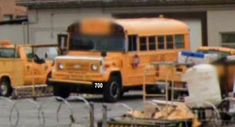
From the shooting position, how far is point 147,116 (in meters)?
13.9

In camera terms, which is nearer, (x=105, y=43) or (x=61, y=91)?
(x=105, y=43)

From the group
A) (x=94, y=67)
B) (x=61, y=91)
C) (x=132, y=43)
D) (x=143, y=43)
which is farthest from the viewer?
(x=143, y=43)

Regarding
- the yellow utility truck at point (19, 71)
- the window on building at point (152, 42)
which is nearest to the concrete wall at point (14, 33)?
the yellow utility truck at point (19, 71)

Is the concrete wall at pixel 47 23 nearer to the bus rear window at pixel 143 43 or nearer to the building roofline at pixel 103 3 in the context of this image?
the building roofline at pixel 103 3

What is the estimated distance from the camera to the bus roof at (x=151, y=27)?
23578 mm

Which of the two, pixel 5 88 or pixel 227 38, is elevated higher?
pixel 227 38

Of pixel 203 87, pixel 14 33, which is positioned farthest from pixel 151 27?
pixel 14 33

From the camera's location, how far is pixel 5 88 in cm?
2652

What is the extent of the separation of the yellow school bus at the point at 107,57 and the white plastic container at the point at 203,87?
764cm

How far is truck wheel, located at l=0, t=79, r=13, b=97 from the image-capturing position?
26359 mm

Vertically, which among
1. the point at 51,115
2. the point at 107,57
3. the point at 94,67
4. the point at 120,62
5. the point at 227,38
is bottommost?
the point at 51,115

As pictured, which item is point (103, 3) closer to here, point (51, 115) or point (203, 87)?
point (51, 115)

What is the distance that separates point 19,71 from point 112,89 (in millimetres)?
4847

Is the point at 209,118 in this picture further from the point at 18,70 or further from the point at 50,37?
the point at 50,37
